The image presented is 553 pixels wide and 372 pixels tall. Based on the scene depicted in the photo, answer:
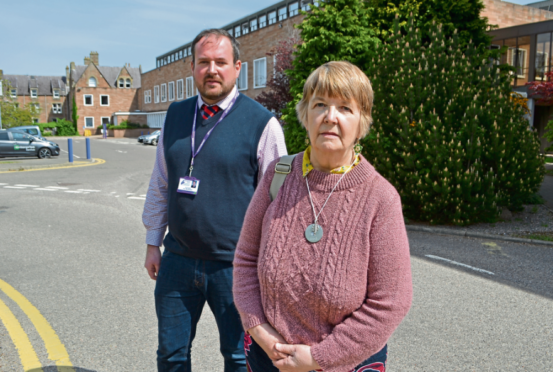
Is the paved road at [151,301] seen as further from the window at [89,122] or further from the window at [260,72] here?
the window at [89,122]

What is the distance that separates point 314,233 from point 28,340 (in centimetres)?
340

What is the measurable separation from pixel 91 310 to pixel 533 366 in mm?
3965

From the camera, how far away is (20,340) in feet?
12.9

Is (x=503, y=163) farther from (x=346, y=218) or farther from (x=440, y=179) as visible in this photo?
(x=346, y=218)

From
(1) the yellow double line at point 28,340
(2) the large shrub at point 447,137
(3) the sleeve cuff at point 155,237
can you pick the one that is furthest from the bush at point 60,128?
(3) the sleeve cuff at point 155,237

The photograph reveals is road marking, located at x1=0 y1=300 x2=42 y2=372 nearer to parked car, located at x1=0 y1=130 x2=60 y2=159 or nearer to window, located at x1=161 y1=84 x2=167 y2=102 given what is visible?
parked car, located at x1=0 y1=130 x2=60 y2=159

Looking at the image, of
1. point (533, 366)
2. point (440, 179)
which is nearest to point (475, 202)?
point (440, 179)

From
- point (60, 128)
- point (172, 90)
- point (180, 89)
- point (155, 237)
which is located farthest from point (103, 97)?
point (155, 237)

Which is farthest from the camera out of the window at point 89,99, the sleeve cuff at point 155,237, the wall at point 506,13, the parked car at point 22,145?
the window at point 89,99

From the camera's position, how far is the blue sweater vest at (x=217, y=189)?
234 cm

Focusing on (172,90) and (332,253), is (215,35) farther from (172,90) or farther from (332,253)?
(172,90)

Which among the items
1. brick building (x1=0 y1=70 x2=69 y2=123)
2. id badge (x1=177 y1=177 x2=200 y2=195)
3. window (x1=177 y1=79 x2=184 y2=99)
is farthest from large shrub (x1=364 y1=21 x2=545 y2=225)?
brick building (x1=0 y1=70 x2=69 y2=123)

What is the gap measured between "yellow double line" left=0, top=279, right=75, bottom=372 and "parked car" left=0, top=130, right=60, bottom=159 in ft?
74.5

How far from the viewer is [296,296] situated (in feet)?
5.49
